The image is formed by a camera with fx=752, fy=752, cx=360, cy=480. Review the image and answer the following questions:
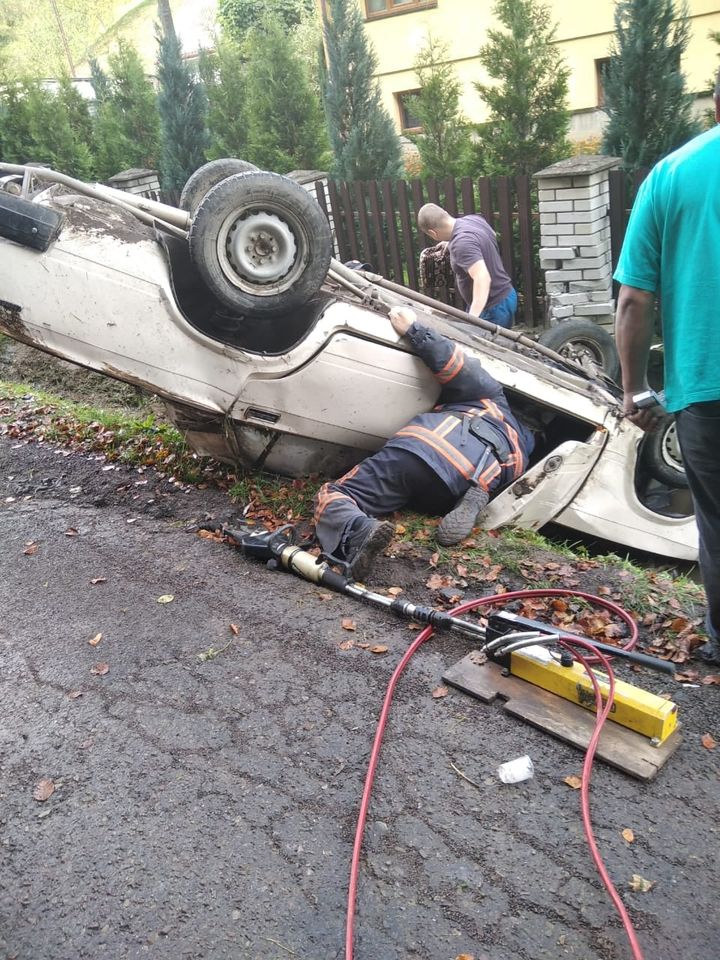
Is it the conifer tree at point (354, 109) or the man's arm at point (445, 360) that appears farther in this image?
the conifer tree at point (354, 109)

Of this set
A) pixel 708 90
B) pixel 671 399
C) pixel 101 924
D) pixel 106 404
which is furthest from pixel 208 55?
pixel 101 924

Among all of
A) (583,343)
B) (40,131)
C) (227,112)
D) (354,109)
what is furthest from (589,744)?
(40,131)

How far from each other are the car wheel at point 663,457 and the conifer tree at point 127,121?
13520 mm

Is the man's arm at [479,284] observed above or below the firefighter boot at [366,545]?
above

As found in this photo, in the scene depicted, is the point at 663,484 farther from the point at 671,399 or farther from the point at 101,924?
the point at 101,924

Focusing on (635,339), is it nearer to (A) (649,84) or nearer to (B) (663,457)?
Result: (B) (663,457)

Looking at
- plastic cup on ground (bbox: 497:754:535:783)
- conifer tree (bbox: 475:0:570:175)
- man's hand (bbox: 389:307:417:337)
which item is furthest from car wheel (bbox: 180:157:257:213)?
conifer tree (bbox: 475:0:570:175)

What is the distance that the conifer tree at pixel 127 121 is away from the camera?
15242mm

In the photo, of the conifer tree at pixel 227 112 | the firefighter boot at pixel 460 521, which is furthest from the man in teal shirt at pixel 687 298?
the conifer tree at pixel 227 112

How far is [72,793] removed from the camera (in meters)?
2.62

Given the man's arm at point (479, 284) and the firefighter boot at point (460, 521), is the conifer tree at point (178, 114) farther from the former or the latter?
the firefighter boot at point (460, 521)

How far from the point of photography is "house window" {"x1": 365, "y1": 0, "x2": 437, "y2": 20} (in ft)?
54.2

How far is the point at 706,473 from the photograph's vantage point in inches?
110

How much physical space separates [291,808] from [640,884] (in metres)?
1.10
